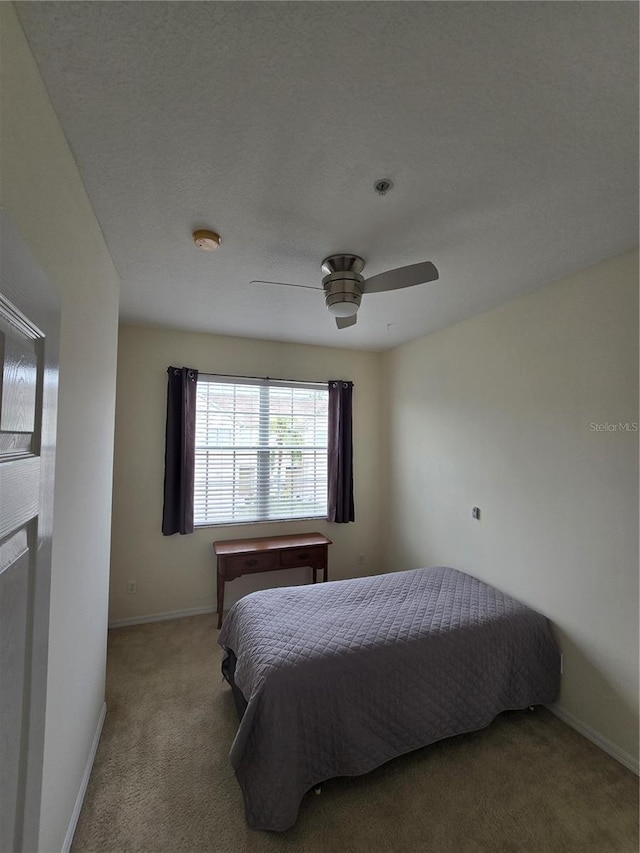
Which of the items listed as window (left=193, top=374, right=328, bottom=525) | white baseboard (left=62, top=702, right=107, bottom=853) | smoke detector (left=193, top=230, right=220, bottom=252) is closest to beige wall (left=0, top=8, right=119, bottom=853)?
white baseboard (left=62, top=702, right=107, bottom=853)

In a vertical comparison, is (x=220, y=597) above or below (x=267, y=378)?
below

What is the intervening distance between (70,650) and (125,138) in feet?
6.11

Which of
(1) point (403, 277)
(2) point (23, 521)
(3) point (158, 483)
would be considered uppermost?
(1) point (403, 277)

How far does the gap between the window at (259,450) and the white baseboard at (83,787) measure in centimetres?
170

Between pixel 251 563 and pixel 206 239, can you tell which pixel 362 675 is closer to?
pixel 251 563

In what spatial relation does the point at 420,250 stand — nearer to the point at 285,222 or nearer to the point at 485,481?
the point at 285,222

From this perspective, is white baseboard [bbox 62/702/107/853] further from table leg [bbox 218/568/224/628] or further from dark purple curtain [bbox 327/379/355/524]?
dark purple curtain [bbox 327/379/355/524]

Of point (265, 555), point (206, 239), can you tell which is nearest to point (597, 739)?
point (265, 555)

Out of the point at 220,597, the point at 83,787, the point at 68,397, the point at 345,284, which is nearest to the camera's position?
the point at 68,397

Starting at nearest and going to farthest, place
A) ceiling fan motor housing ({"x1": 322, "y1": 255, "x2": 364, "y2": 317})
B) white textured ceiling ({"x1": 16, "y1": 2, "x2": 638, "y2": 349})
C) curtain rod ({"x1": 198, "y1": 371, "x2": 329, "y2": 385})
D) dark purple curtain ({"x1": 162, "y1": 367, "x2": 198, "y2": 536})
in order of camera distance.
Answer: white textured ceiling ({"x1": 16, "y1": 2, "x2": 638, "y2": 349})
ceiling fan motor housing ({"x1": 322, "y1": 255, "x2": 364, "y2": 317})
dark purple curtain ({"x1": 162, "y1": 367, "x2": 198, "y2": 536})
curtain rod ({"x1": 198, "y1": 371, "x2": 329, "y2": 385})

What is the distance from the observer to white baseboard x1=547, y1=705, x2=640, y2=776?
6.23ft

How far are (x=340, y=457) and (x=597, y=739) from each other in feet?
8.98

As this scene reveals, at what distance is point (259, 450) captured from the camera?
12.5ft

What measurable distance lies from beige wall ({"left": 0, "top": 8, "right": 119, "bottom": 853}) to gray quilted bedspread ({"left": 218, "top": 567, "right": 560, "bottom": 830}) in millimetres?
701
